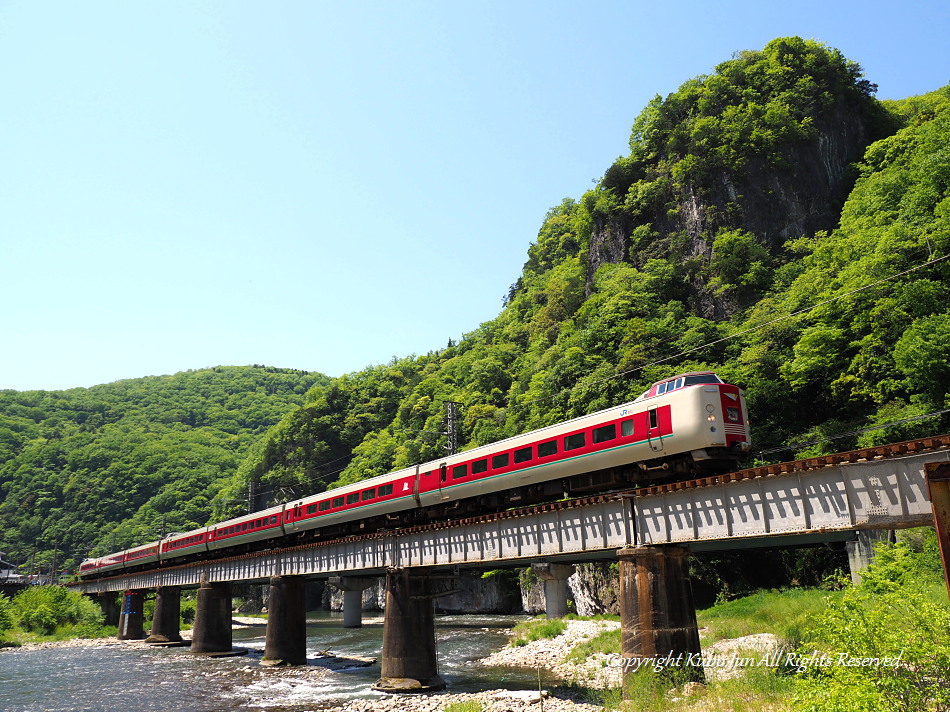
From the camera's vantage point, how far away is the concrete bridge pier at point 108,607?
68875 millimetres

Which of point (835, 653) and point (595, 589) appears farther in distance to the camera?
point (595, 589)

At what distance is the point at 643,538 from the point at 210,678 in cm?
2537

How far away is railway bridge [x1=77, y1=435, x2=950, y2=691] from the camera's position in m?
14.2

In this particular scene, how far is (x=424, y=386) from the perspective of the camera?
112625mm

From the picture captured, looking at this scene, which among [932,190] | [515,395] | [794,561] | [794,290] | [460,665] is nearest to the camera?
[460,665]

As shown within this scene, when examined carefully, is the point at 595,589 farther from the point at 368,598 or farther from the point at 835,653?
the point at 368,598

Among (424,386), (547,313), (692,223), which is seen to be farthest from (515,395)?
(424,386)

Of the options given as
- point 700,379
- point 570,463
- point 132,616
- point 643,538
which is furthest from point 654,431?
point 132,616

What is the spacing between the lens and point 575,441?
22.6 metres

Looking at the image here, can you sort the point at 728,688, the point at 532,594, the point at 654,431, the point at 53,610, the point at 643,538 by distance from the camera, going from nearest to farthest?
1. the point at 728,688
2. the point at 643,538
3. the point at 654,431
4. the point at 532,594
5. the point at 53,610

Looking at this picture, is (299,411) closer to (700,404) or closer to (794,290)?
(794,290)

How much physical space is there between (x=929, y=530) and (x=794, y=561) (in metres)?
12.1

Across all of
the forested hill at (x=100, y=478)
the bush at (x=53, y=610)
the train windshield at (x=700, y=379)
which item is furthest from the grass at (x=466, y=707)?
the forested hill at (x=100, y=478)

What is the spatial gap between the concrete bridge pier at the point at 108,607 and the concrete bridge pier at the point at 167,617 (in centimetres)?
1843
